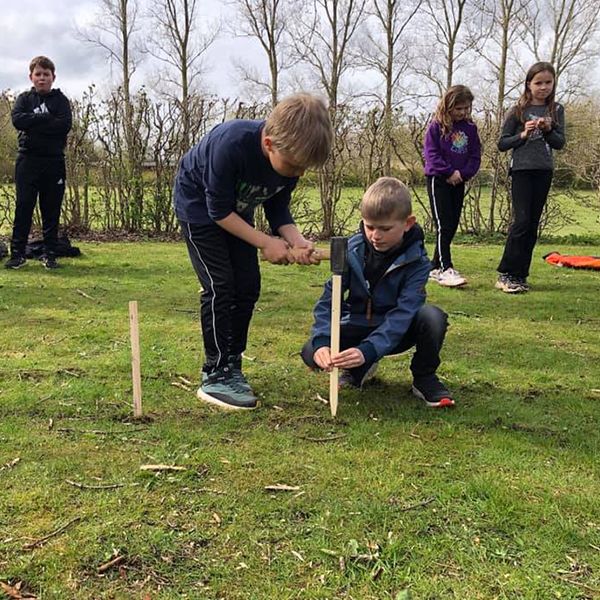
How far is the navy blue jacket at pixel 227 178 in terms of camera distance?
10.2 ft

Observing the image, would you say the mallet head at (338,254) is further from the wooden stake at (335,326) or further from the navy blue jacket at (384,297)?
the navy blue jacket at (384,297)

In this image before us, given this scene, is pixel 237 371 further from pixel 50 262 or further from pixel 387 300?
pixel 50 262

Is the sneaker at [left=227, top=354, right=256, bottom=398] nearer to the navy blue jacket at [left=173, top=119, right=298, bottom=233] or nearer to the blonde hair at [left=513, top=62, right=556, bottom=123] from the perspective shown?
the navy blue jacket at [left=173, top=119, right=298, bottom=233]

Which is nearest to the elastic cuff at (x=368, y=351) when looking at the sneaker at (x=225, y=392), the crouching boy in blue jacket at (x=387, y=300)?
the crouching boy in blue jacket at (x=387, y=300)

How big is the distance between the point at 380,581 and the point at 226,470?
878 mm

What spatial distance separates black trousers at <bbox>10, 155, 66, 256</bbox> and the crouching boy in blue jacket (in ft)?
16.3

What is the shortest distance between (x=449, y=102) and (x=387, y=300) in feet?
11.5

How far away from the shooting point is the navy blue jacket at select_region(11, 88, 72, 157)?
23.0ft

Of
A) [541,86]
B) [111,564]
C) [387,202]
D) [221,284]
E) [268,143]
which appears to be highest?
[541,86]

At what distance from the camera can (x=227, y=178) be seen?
3115 mm

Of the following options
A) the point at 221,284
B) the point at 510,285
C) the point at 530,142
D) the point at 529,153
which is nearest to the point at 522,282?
the point at 510,285

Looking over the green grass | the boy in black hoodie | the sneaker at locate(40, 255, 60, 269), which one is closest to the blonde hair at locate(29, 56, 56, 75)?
the boy in black hoodie

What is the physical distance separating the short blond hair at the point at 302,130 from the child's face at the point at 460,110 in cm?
370

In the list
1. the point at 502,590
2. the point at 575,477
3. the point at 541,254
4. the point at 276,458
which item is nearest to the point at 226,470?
the point at 276,458
